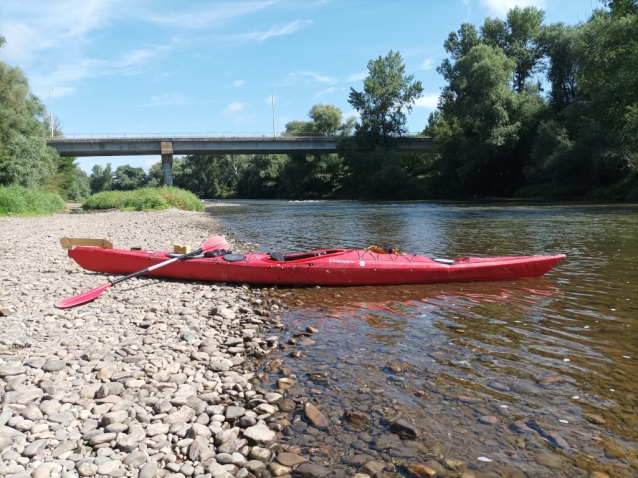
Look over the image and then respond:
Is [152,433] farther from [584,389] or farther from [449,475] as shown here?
[584,389]

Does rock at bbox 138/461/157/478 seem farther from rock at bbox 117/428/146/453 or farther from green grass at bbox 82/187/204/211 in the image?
green grass at bbox 82/187/204/211

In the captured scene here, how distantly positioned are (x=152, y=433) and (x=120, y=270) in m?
5.63

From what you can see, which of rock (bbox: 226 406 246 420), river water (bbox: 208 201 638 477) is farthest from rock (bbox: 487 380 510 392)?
rock (bbox: 226 406 246 420)

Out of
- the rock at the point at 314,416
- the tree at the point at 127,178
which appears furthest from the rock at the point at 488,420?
the tree at the point at 127,178

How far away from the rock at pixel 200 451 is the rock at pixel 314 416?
0.77 m

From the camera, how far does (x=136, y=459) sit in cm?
274

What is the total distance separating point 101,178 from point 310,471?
132417mm

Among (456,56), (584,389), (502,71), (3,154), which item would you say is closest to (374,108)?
(456,56)

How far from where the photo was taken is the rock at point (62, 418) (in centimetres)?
308

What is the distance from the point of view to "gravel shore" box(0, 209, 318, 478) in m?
2.77

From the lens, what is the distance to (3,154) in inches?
1064

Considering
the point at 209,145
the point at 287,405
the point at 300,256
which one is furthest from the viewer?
the point at 209,145

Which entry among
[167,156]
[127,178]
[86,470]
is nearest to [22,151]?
[167,156]

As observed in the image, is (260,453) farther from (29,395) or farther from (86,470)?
(29,395)
